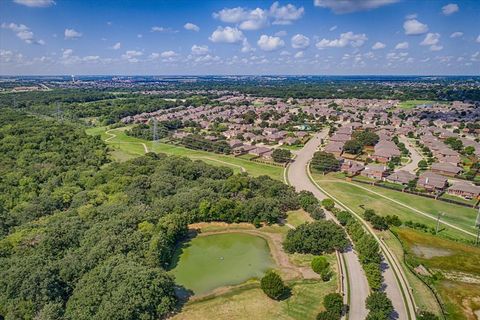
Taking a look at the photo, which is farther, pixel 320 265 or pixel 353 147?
pixel 353 147

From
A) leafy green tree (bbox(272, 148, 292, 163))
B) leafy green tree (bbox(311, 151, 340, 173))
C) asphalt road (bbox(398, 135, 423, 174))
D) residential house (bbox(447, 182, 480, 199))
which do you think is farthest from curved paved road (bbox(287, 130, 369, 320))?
asphalt road (bbox(398, 135, 423, 174))

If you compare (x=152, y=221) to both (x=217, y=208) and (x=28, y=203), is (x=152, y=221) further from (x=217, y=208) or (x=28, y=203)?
(x=28, y=203)

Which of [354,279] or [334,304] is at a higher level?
[334,304]

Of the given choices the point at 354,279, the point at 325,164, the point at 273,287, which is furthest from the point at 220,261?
the point at 325,164

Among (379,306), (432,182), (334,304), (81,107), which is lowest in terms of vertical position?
(334,304)

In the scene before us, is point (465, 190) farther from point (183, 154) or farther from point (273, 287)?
point (183, 154)

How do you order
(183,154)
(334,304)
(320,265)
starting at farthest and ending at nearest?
(183,154), (320,265), (334,304)

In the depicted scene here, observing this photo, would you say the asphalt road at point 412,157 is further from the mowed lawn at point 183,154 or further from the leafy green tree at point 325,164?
the mowed lawn at point 183,154

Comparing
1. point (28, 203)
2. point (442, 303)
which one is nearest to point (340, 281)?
point (442, 303)
